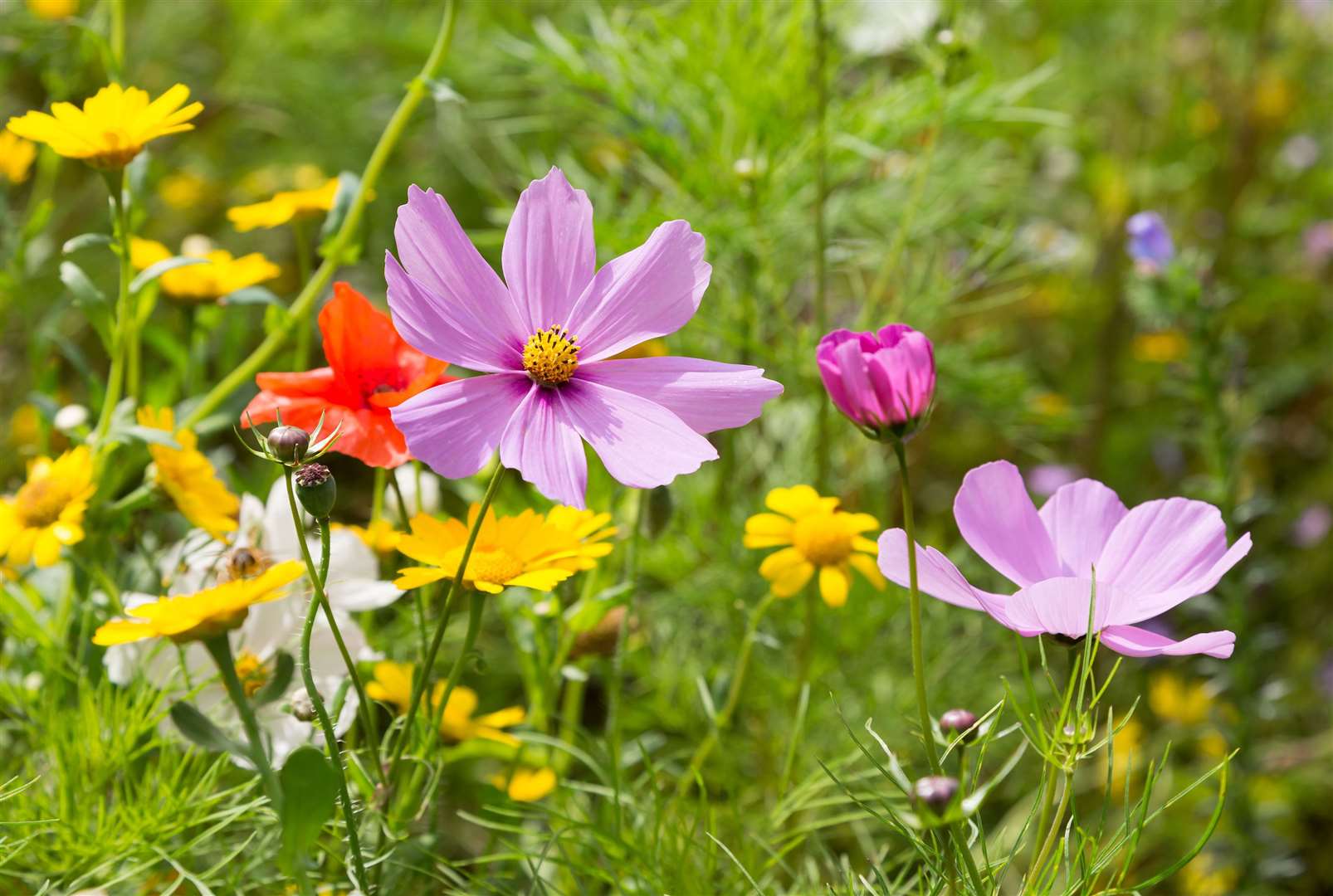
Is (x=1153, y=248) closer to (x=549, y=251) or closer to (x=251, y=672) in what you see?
(x=549, y=251)

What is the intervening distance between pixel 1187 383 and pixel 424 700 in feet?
1.65

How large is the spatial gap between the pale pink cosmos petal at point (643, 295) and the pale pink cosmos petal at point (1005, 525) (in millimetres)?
114

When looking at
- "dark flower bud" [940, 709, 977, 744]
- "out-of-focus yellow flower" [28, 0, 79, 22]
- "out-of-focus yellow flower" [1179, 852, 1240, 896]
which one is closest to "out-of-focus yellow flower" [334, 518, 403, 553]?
"dark flower bud" [940, 709, 977, 744]

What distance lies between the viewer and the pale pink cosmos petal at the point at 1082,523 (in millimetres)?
409

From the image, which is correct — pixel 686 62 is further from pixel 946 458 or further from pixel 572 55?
pixel 946 458

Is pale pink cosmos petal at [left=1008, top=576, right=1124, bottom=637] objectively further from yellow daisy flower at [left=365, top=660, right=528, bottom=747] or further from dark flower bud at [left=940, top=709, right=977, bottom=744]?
yellow daisy flower at [left=365, top=660, right=528, bottom=747]

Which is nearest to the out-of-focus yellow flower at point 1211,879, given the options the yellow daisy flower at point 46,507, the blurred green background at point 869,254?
the blurred green background at point 869,254

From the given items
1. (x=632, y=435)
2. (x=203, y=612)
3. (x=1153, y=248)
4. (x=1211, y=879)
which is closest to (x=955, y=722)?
(x=632, y=435)

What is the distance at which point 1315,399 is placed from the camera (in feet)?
4.50

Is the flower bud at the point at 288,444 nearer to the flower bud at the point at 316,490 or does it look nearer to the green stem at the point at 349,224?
the flower bud at the point at 316,490

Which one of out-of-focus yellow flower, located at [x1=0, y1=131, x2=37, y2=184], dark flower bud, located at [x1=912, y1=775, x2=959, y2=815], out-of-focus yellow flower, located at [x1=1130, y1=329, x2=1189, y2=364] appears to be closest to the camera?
dark flower bud, located at [x1=912, y1=775, x2=959, y2=815]

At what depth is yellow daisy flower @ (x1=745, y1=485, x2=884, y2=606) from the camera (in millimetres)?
502

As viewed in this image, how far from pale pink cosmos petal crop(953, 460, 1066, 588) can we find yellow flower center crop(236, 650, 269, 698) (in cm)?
29

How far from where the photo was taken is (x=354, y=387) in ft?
1.36
